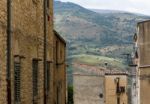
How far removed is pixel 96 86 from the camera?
209 feet

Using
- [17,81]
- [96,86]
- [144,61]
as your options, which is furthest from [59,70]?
[96,86]

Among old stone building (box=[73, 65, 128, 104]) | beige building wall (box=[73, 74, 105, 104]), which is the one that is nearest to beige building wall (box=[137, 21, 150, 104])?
old stone building (box=[73, 65, 128, 104])

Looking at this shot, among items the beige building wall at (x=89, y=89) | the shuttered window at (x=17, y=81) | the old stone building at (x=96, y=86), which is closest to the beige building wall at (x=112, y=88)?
the old stone building at (x=96, y=86)

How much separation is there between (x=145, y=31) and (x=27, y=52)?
15118 mm

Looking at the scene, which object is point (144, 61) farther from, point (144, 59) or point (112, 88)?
point (112, 88)

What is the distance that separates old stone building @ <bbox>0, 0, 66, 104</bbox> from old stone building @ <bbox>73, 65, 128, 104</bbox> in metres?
39.3

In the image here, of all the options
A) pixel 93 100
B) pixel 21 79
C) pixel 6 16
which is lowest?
pixel 93 100

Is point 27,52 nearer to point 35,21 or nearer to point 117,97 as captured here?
point 35,21

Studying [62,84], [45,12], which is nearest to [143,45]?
[62,84]

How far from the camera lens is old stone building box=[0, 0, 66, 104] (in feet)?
49.9

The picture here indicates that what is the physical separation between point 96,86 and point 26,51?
45.8 m

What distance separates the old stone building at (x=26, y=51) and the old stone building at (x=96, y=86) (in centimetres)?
3928

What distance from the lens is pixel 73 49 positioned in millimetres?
162125

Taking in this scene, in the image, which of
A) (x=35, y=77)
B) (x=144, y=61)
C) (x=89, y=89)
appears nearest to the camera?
(x=35, y=77)
